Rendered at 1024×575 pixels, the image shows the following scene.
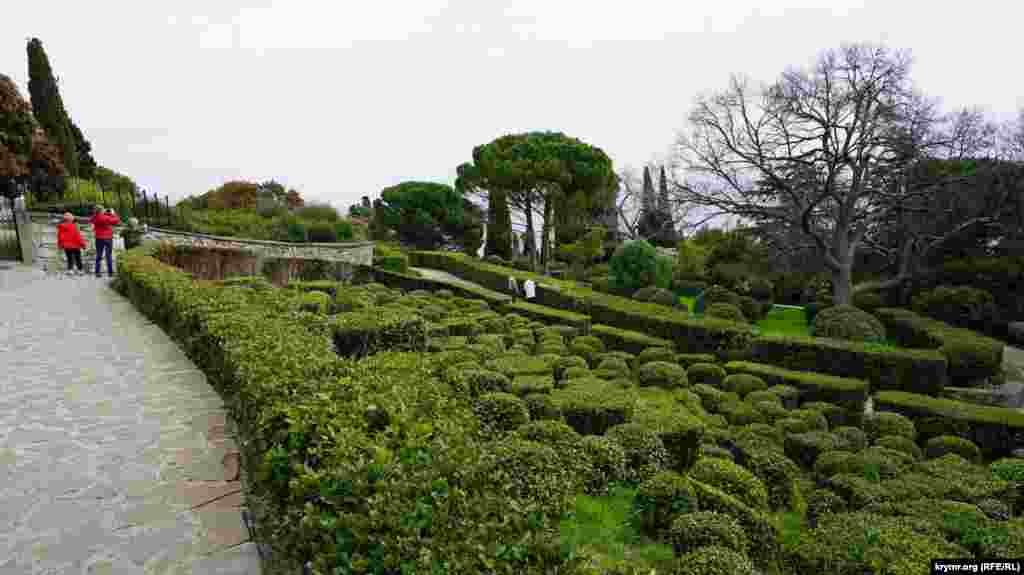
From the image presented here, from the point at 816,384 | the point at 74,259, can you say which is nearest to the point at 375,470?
the point at 816,384

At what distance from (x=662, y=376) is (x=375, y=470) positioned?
8310 mm

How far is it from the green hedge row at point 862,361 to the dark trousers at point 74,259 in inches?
669

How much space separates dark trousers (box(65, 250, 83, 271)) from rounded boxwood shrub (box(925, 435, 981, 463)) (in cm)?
1871

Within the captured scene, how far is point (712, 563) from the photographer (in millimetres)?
3539

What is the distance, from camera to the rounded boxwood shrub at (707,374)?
11.4 metres

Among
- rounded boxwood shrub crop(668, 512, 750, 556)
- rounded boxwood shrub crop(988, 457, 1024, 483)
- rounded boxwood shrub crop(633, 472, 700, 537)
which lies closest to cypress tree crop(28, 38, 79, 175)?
rounded boxwood shrub crop(633, 472, 700, 537)

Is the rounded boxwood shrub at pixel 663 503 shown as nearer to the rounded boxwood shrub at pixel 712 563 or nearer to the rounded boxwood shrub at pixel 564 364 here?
the rounded boxwood shrub at pixel 712 563

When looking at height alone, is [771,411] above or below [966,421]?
above

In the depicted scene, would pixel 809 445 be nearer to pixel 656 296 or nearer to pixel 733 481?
pixel 733 481

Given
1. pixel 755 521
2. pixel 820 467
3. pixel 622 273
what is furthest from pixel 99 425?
pixel 622 273

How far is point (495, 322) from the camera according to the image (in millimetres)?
12867

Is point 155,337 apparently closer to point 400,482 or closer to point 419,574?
point 400,482

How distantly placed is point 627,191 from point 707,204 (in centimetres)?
1478

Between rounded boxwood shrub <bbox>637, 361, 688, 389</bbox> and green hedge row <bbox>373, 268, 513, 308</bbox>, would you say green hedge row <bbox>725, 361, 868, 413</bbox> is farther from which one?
green hedge row <bbox>373, 268, 513, 308</bbox>
